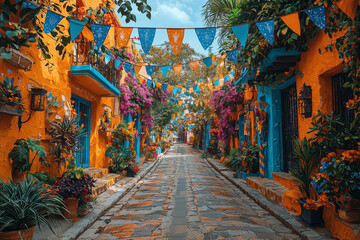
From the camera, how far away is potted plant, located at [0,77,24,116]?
13.8ft

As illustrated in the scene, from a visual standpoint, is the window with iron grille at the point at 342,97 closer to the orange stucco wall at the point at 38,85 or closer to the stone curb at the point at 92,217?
the stone curb at the point at 92,217

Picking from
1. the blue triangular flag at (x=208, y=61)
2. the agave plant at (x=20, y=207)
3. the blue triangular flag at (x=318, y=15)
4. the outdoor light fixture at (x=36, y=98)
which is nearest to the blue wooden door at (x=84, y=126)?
the outdoor light fixture at (x=36, y=98)

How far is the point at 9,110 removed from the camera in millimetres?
4277

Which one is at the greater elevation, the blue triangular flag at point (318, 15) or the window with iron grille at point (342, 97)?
the blue triangular flag at point (318, 15)

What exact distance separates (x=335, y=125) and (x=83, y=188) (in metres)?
4.95

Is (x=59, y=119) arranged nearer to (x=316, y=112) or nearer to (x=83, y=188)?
(x=83, y=188)

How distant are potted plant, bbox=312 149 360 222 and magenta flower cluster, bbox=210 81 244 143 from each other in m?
8.26

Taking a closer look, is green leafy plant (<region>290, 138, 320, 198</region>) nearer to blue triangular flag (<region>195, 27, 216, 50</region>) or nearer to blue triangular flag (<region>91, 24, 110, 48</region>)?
blue triangular flag (<region>195, 27, 216, 50</region>)

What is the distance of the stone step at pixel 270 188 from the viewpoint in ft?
20.0

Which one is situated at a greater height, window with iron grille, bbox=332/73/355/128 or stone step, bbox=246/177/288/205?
window with iron grille, bbox=332/73/355/128

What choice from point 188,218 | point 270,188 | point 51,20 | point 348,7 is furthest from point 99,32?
point 270,188

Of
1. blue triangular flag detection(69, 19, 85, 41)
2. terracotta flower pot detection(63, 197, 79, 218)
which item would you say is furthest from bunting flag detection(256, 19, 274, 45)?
terracotta flower pot detection(63, 197, 79, 218)

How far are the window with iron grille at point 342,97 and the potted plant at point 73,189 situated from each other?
5.19 m

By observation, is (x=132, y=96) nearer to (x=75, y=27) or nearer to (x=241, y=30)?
(x=75, y=27)
